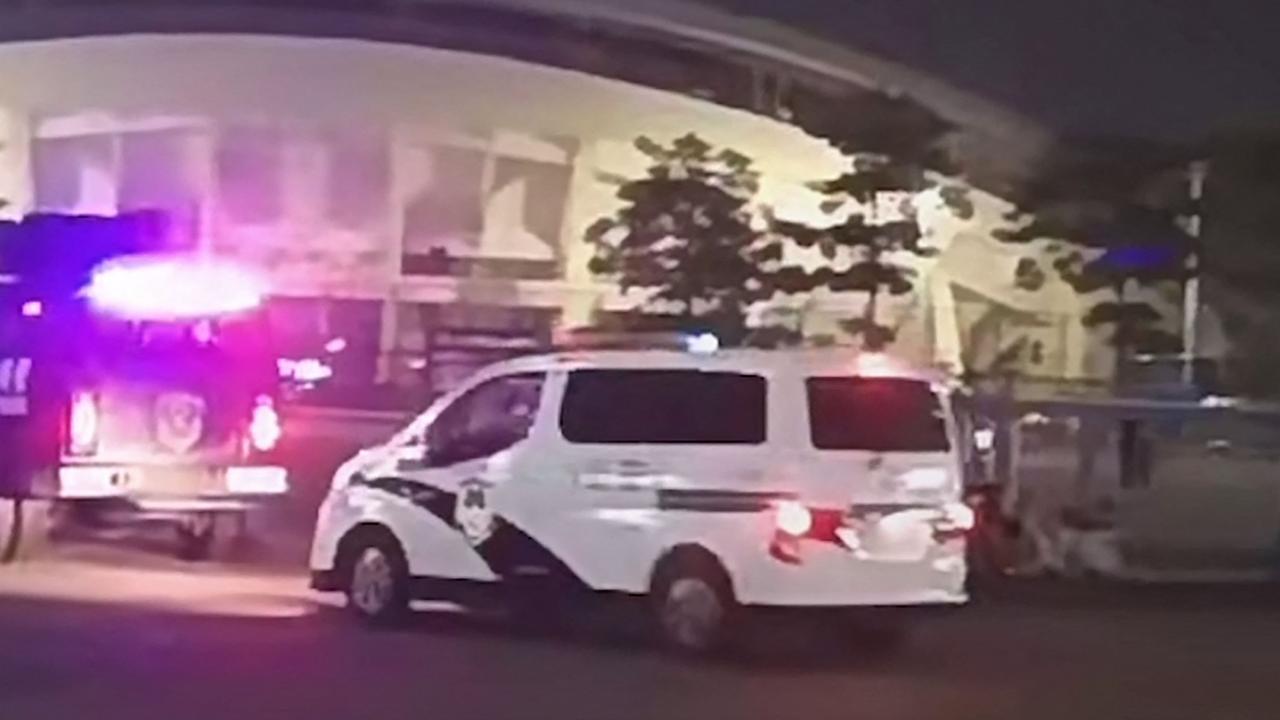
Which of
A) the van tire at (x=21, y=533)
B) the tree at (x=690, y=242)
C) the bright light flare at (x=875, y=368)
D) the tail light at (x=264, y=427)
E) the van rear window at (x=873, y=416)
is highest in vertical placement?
the tree at (x=690, y=242)

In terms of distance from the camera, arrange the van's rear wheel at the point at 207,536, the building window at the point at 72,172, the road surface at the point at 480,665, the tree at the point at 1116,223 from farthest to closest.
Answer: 1. the tree at the point at 1116,223
2. the building window at the point at 72,172
3. the van's rear wheel at the point at 207,536
4. the road surface at the point at 480,665

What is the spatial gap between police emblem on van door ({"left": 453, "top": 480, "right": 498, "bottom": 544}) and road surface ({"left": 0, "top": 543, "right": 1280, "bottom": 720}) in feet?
0.58

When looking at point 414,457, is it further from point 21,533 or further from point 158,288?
point 21,533

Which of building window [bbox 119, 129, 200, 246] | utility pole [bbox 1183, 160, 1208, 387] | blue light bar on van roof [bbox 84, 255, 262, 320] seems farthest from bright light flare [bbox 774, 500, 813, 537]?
building window [bbox 119, 129, 200, 246]

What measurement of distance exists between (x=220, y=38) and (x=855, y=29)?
1.39m

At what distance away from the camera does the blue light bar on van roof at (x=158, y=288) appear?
5.46 m

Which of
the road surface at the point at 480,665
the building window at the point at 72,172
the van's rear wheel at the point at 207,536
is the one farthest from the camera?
the building window at the point at 72,172

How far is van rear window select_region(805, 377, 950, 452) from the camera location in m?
5.52

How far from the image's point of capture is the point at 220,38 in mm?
5465

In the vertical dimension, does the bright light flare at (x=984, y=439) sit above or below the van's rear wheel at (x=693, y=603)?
above

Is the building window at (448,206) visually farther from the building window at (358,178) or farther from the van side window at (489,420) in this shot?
the van side window at (489,420)

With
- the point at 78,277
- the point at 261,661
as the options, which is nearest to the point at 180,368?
the point at 78,277

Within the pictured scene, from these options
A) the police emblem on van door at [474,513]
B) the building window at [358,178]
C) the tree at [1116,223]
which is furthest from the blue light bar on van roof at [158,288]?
the tree at [1116,223]

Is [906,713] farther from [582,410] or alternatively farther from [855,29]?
[855,29]
